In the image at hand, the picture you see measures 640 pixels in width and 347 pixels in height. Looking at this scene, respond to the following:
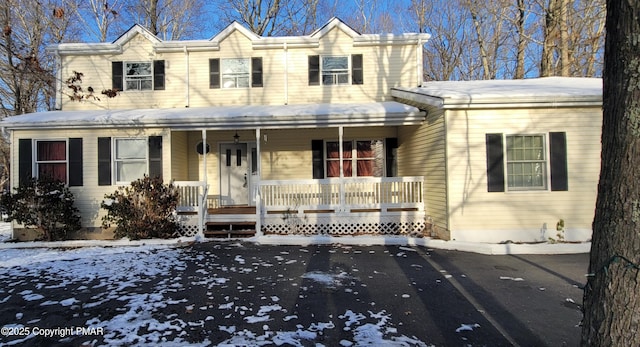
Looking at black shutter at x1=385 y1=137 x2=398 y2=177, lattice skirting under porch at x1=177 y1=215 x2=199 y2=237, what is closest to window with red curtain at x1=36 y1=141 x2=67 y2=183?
lattice skirting under porch at x1=177 y1=215 x2=199 y2=237

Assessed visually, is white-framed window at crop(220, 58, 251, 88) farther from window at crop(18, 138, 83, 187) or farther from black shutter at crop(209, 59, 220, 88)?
window at crop(18, 138, 83, 187)

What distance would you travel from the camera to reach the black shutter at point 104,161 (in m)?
9.31

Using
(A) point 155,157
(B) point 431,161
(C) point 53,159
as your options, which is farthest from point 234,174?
(B) point 431,161

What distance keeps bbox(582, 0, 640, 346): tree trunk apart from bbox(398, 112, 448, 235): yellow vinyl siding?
5.95 m

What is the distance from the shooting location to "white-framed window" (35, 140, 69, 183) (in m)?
9.24

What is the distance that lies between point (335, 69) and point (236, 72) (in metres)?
3.16

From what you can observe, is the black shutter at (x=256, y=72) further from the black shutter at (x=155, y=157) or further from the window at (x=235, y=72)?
the black shutter at (x=155, y=157)

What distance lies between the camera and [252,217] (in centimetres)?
901

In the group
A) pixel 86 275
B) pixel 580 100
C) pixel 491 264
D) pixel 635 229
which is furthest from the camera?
pixel 580 100

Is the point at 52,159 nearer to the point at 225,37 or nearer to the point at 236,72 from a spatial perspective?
the point at 236,72

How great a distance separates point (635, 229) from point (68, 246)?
10141 mm

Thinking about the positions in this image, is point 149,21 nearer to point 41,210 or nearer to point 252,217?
point 41,210

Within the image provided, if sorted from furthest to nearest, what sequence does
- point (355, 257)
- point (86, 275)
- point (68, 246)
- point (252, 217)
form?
point (252, 217), point (68, 246), point (355, 257), point (86, 275)

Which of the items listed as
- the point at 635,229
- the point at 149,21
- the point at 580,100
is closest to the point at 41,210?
the point at 635,229
